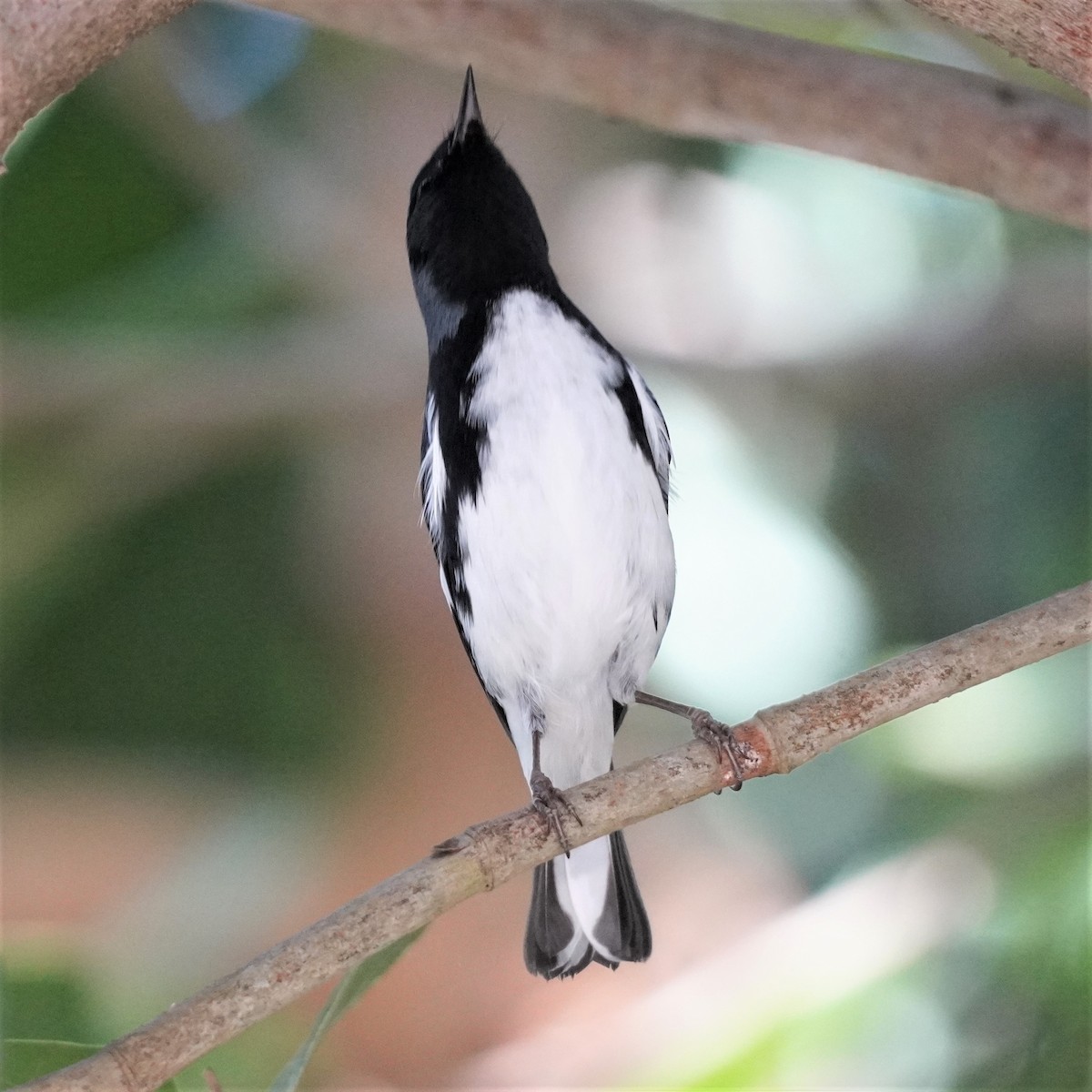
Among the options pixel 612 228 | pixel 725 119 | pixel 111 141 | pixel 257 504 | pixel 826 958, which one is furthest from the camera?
pixel 612 228

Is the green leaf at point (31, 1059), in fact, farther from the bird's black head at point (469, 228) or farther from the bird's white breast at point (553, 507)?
the bird's black head at point (469, 228)

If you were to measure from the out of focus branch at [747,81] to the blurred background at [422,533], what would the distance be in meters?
0.49

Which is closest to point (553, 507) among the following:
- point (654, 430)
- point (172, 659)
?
point (654, 430)

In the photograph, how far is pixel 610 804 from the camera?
1020 mm

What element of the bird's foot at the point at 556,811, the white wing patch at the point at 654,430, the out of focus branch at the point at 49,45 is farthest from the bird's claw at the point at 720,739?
the out of focus branch at the point at 49,45

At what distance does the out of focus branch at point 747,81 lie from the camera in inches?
52.7

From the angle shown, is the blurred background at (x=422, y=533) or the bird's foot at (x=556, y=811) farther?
the blurred background at (x=422, y=533)

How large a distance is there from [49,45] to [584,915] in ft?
3.56

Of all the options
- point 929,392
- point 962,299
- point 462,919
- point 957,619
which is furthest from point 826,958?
point 962,299

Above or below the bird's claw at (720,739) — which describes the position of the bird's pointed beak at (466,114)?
above

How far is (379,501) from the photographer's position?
2.53 m

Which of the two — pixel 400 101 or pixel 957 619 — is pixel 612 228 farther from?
pixel 957 619

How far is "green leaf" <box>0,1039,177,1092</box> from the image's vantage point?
1083mm

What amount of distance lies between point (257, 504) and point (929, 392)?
1227mm
